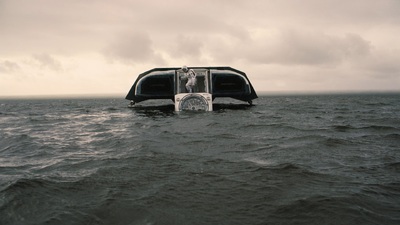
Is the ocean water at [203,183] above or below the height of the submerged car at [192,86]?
below

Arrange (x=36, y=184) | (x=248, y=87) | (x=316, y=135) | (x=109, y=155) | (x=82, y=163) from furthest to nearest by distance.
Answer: (x=248, y=87) < (x=316, y=135) < (x=109, y=155) < (x=82, y=163) < (x=36, y=184)

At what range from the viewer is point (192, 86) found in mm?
18750

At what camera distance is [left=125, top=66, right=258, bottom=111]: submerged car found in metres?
18.0

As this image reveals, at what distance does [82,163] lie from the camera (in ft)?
18.5

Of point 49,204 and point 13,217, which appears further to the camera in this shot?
point 49,204

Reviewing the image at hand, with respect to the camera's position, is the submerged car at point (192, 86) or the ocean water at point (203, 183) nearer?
the ocean water at point (203, 183)

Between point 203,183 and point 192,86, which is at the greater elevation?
point 192,86

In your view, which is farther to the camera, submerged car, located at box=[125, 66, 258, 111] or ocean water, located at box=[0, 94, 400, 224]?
submerged car, located at box=[125, 66, 258, 111]

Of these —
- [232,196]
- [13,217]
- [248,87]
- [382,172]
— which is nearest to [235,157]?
[232,196]

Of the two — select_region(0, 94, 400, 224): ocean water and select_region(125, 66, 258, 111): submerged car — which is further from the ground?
select_region(125, 66, 258, 111): submerged car

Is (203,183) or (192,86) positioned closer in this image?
(203,183)

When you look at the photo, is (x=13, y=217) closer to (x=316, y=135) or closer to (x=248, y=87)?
(x=316, y=135)

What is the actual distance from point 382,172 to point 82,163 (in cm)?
580

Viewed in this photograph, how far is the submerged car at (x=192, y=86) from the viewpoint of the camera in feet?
58.9
